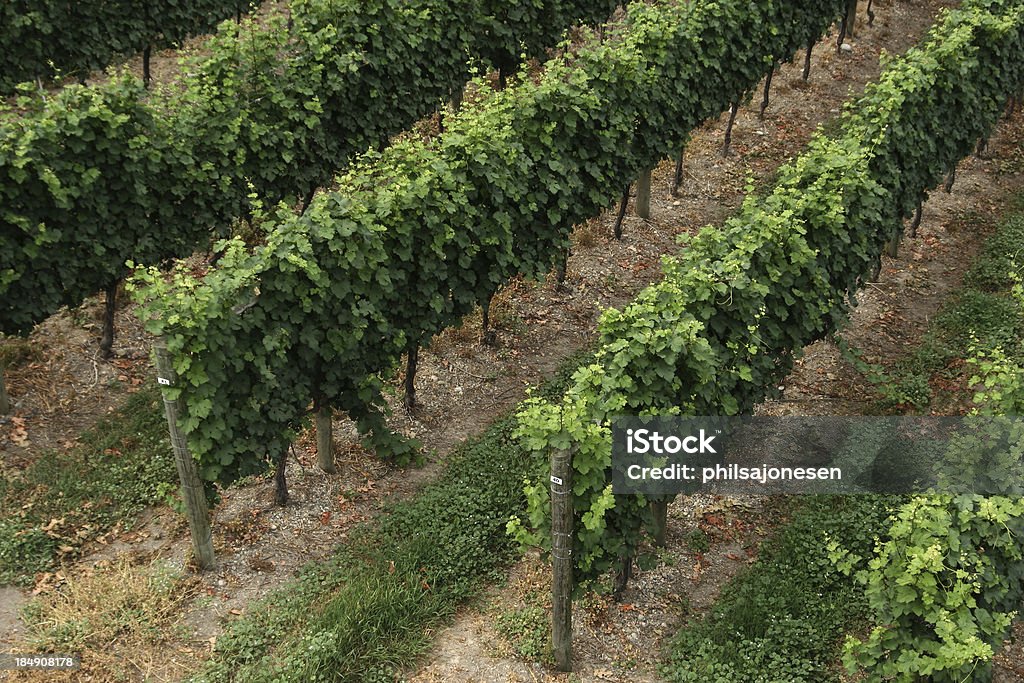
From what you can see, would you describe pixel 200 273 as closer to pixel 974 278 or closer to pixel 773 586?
pixel 773 586

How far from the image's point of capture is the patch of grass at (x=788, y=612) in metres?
8.03

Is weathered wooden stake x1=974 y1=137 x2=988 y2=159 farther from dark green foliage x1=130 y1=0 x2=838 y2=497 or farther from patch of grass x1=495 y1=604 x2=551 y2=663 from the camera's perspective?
patch of grass x1=495 y1=604 x2=551 y2=663

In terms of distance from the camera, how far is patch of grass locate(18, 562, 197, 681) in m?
8.16

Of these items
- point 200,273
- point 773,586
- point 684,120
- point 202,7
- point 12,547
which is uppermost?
point 202,7

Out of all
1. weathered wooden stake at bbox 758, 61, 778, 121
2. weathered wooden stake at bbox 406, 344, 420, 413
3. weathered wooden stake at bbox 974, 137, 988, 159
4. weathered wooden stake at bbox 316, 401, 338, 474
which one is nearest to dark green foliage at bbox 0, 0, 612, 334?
weathered wooden stake at bbox 316, 401, 338, 474

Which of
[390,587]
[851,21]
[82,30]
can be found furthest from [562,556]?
[851,21]

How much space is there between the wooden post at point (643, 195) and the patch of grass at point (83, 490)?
315 inches

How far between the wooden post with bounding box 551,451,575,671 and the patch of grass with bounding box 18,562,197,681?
137 inches

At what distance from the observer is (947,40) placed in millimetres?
13109

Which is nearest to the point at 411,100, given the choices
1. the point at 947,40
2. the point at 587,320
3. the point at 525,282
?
the point at 525,282

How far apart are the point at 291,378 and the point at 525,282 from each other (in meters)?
5.25

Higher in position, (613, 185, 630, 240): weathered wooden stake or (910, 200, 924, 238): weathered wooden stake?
(613, 185, 630, 240): weathered wooden stake

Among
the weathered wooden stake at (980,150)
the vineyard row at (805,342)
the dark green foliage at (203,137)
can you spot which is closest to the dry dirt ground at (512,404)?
the weathered wooden stake at (980,150)

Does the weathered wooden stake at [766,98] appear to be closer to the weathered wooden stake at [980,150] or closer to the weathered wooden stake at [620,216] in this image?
the weathered wooden stake at [980,150]
